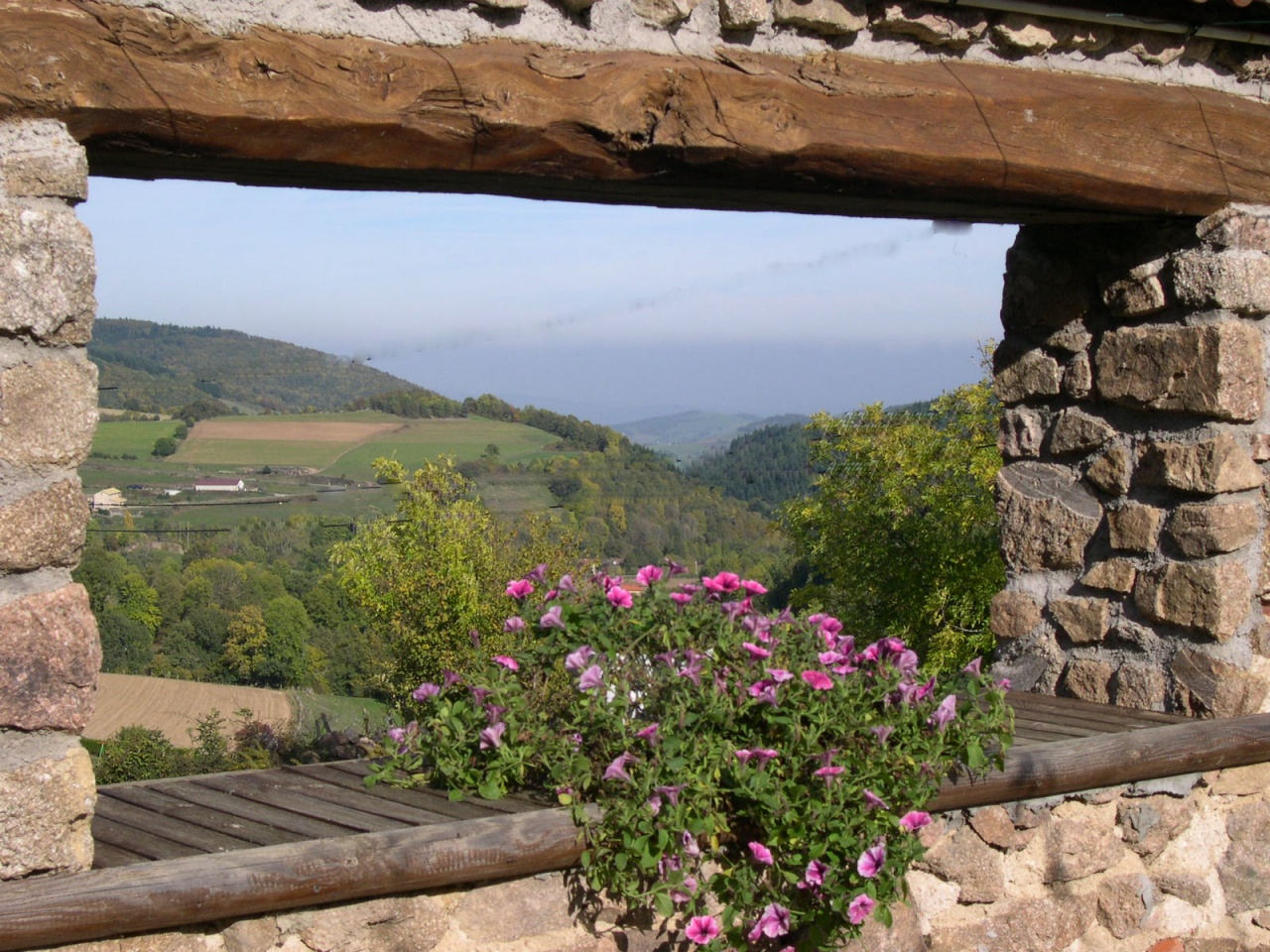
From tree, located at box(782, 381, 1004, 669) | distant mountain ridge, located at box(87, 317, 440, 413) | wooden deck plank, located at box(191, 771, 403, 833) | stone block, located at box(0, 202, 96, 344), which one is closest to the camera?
stone block, located at box(0, 202, 96, 344)

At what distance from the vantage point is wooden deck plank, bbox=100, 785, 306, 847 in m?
1.98

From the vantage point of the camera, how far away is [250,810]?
84.2 inches

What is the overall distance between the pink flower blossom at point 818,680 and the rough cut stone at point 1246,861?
1360mm

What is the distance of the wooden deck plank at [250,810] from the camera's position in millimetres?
2010

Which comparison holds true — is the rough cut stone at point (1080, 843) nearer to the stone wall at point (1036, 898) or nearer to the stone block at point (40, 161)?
the stone wall at point (1036, 898)

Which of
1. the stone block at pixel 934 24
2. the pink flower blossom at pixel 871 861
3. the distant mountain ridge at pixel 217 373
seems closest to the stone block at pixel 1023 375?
the stone block at pixel 934 24

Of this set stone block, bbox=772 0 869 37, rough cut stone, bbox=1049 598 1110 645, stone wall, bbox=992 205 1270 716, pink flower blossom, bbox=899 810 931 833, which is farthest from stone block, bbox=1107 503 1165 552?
stone block, bbox=772 0 869 37

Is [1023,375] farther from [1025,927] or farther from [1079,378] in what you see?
[1025,927]

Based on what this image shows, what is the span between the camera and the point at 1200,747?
2645 mm

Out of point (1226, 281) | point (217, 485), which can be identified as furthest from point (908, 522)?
point (217, 485)

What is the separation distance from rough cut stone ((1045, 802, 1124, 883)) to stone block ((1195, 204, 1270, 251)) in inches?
52.8

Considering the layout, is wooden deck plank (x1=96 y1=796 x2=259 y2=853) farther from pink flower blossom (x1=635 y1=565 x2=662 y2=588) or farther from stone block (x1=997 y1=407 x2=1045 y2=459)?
stone block (x1=997 y1=407 x2=1045 y2=459)

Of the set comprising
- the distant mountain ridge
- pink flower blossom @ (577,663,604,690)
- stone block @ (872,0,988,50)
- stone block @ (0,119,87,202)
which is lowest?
pink flower blossom @ (577,663,604,690)

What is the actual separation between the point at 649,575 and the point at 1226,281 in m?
1.54
